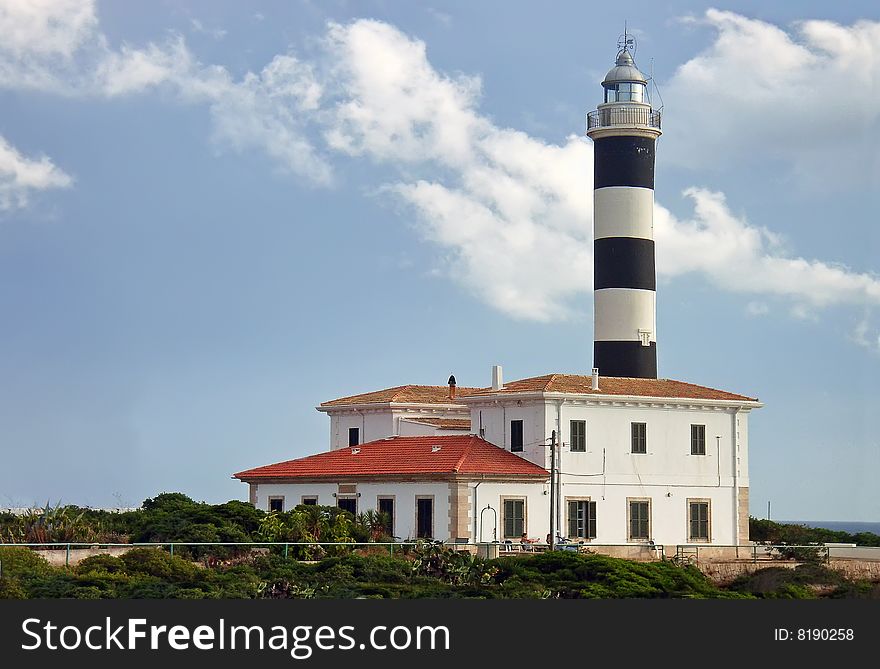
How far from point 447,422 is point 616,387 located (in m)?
5.56

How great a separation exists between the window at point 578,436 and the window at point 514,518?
240 cm

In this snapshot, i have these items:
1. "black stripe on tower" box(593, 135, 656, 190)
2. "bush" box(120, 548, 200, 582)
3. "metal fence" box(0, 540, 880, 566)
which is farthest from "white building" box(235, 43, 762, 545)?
"bush" box(120, 548, 200, 582)

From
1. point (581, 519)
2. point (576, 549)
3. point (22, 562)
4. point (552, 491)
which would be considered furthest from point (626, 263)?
point (22, 562)

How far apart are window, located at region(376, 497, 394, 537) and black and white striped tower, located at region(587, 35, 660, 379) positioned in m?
10.4

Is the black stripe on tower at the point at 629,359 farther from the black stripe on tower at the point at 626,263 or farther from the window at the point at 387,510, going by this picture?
the window at the point at 387,510

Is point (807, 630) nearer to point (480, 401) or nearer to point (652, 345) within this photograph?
point (480, 401)

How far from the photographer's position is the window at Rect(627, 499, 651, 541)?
43688mm

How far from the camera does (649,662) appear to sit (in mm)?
24250

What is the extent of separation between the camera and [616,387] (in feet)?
146

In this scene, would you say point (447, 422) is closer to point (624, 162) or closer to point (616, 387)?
point (616, 387)

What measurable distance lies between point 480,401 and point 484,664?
20.6 metres

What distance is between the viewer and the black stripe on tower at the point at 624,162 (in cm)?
5053

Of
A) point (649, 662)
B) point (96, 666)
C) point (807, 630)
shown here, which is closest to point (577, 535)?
point (807, 630)

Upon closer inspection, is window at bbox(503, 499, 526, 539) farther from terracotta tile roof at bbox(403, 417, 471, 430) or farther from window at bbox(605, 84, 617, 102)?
window at bbox(605, 84, 617, 102)
